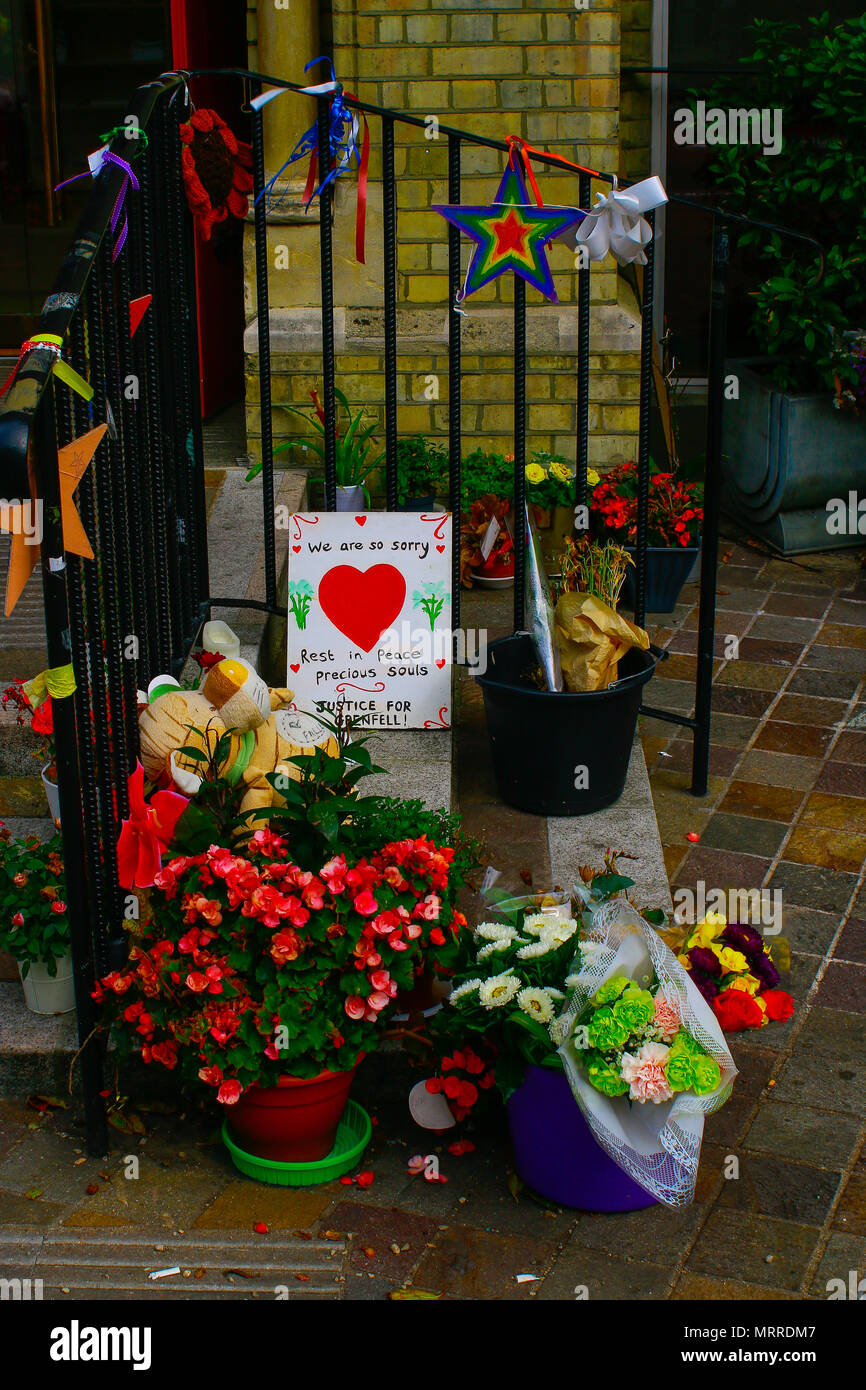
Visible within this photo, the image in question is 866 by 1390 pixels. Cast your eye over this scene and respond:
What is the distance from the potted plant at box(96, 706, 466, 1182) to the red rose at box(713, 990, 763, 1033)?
0.63 m

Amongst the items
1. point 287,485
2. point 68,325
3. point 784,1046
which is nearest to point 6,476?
point 68,325

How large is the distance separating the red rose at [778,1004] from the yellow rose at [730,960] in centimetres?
9

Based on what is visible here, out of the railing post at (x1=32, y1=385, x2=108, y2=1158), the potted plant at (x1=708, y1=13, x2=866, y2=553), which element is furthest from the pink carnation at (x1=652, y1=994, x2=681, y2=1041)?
the potted plant at (x1=708, y1=13, x2=866, y2=553)

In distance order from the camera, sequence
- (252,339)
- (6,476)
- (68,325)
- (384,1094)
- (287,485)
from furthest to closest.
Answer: (252,339) < (287,485) < (384,1094) < (68,325) < (6,476)

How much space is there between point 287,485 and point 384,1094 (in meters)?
3.03

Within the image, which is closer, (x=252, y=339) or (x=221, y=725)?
(x=221, y=725)

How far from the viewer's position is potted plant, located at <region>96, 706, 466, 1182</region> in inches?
114

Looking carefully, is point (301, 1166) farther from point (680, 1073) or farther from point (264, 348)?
point (264, 348)

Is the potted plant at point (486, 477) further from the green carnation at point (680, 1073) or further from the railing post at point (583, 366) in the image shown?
the green carnation at point (680, 1073)

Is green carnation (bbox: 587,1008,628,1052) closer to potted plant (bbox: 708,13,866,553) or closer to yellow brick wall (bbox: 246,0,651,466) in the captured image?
yellow brick wall (bbox: 246,0,651,466)

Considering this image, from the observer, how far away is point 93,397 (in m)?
3.06

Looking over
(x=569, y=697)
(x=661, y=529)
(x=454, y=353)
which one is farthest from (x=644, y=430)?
(x=661, y=529)

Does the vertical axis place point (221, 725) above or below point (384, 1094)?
above

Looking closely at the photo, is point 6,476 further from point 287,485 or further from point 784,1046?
point 287,485
